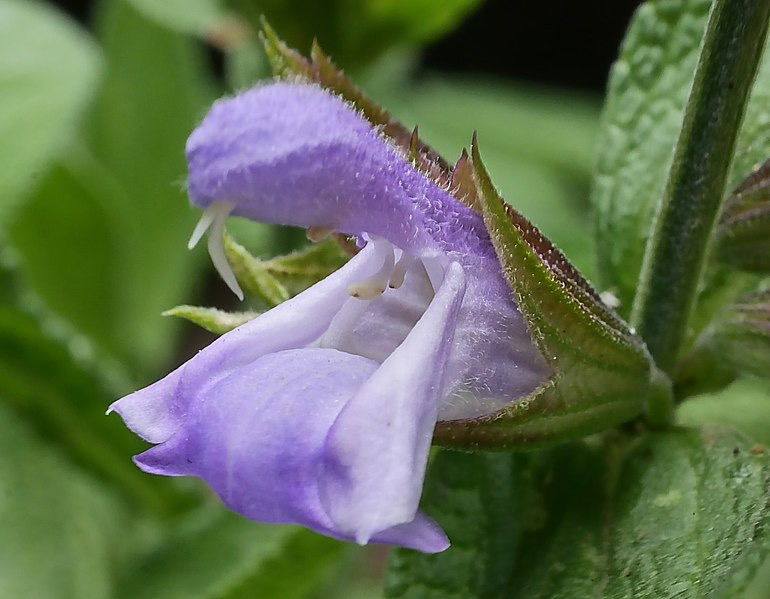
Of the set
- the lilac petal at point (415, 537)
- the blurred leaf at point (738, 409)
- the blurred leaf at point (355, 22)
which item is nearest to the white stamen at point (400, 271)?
the lilac petal at point (415, 537)

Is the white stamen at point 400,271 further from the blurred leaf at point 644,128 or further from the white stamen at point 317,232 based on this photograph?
the blurred leaf at point 644,128

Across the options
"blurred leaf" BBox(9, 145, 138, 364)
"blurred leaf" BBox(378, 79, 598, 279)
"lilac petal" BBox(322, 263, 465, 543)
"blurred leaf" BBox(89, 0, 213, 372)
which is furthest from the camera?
"blurred leaf" BBox(378, 79, 598, 279)

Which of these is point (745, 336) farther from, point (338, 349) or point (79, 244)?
point (79, 244)

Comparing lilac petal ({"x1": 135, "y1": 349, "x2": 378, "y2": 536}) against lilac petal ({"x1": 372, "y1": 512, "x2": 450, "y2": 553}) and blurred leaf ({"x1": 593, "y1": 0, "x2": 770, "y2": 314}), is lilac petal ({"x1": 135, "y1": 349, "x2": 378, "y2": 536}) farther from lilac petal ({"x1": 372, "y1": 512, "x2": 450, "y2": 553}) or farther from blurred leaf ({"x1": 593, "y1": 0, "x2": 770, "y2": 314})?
blurred leaf ({"x1": 593, "y1": 0, "x2": 770, "y2": 314})

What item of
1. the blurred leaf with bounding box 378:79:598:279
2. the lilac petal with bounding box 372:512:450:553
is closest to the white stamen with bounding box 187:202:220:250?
the lilac petal with bounding box 372:512:450:553

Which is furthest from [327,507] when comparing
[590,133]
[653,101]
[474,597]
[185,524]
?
[590,133]

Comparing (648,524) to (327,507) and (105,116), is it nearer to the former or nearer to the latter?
(327,507)

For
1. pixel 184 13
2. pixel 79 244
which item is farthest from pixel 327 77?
pixel 79 244
